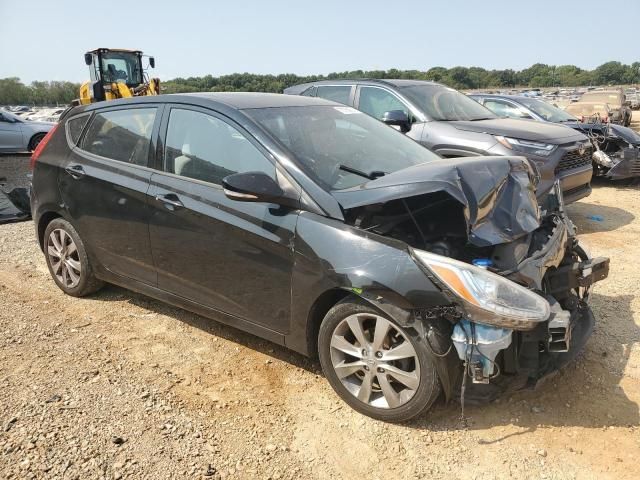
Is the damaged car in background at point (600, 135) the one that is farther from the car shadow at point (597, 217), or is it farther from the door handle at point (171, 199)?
A: the door handle at point (171, 199)

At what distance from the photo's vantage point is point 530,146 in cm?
654

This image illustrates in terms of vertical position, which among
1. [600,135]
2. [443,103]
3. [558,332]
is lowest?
[558,332]

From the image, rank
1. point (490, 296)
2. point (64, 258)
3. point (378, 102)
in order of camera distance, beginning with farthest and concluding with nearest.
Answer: point (378, 102) → point (64, 258) → point (490, 296)

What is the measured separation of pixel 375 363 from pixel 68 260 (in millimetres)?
3008

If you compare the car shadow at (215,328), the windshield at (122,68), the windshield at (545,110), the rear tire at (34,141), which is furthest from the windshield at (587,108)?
the rear tire at (34,141)

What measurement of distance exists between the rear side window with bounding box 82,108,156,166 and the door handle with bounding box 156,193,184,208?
37 cm

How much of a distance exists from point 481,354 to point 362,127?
1981 millimetres

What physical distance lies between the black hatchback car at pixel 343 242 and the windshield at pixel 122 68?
14.8 metres

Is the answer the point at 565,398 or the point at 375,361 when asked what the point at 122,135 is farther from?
the point at 565,398

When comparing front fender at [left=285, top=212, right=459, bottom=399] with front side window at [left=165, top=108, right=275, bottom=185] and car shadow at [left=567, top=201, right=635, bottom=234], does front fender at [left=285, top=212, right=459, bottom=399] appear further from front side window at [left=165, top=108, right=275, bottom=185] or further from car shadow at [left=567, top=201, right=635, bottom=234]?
car shadow at [left=567, top=201, right=635, bottom=234]

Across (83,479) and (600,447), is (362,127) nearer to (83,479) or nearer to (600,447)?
(600,447)

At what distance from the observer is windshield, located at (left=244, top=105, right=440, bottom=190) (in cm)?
318

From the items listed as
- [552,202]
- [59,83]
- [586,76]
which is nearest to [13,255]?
[552,202]

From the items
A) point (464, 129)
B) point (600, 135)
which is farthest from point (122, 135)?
point (600, 135)
